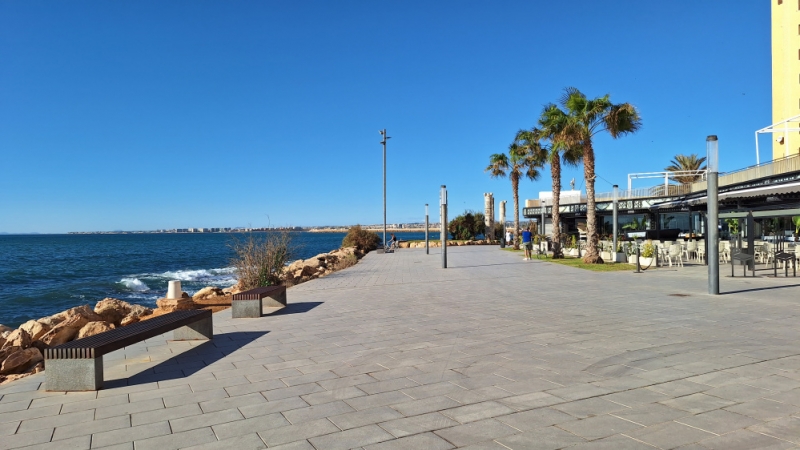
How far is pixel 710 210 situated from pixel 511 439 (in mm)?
9047

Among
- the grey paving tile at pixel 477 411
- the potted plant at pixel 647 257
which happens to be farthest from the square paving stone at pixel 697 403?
the potted plant at pixel 647 257

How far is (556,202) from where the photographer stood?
24234 mm

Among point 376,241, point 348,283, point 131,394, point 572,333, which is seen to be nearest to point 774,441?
point 572,333

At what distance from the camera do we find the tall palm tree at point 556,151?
20.1 meters

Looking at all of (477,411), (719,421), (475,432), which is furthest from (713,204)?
(475,432)

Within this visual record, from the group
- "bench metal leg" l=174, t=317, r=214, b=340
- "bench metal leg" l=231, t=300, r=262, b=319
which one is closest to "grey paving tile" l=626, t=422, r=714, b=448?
"bench metal leg" l=174, t=317, r=214, b=340

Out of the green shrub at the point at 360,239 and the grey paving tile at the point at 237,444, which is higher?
the green shrub at the point at 360,239

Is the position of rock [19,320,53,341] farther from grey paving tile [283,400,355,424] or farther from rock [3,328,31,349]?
grey paving tile [283,400,355,424]

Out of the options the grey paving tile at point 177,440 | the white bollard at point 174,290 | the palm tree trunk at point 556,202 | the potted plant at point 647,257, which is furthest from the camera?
the palm tree trunk at point 556,202

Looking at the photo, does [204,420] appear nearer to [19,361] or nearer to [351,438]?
[351,438]

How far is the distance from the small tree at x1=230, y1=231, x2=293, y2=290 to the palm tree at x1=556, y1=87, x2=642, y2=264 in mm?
10984

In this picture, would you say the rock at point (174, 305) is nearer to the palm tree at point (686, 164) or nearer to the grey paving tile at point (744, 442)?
the grey paving tile at point (744, 442)

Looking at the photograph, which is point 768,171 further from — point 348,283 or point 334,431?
point 334,431

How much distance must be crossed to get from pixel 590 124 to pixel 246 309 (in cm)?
1463
